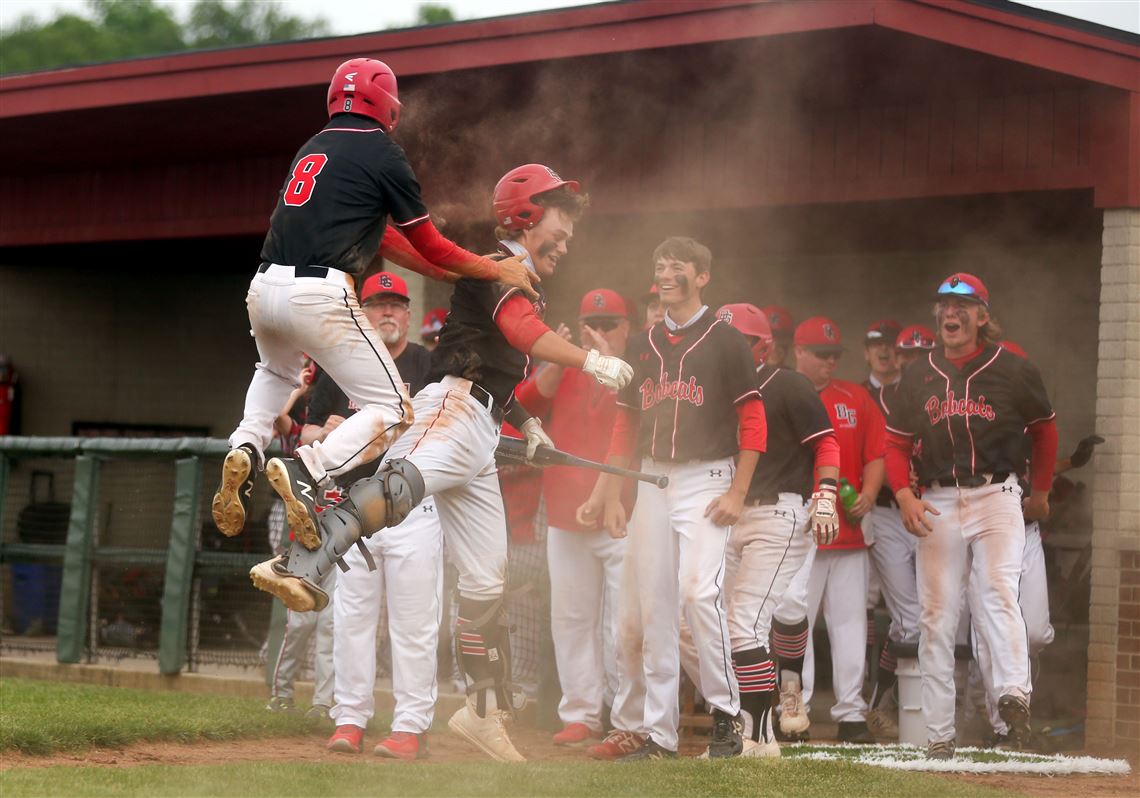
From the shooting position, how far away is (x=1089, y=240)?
41.2 feet

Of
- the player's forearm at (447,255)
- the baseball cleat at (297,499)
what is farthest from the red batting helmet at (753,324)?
the baseball cleat at (297,499)

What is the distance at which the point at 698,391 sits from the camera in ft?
23.1

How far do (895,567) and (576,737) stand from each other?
2.82m

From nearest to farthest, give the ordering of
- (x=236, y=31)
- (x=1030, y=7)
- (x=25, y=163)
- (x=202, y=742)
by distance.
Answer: (x=202, y=742) → (x=1030, y=7) → (x=25, y=163) → (x=236, y=31)

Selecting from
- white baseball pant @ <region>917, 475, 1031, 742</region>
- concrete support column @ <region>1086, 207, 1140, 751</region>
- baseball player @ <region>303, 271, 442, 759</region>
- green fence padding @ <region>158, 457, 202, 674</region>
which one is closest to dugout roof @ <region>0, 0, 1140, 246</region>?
concrete support column @ <region>1086, 207, 1140, 751</region>

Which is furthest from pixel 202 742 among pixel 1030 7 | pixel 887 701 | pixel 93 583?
pixel 1030 7

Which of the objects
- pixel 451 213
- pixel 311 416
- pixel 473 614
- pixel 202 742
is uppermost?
pixel 451 213

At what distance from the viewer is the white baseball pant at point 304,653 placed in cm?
870

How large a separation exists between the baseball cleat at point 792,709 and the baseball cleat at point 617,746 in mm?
1439

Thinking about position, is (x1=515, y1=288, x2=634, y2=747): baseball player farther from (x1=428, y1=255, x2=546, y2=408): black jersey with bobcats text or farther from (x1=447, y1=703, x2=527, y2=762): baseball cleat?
(x1=428, y1=255, x2=546, y2=408): black jersey with bobcats text

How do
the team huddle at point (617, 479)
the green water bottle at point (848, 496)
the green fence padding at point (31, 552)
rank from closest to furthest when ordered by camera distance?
the team huddle at point (617, 479) < the green water bottle at point (848, 496) < the green fence padding at point (31, 552)

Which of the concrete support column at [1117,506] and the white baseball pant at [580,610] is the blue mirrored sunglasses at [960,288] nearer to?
the concrete support column at [1117,506]

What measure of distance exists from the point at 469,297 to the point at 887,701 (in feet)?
15.7

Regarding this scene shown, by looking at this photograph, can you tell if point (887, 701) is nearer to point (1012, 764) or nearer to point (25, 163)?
point (1012, 764)
